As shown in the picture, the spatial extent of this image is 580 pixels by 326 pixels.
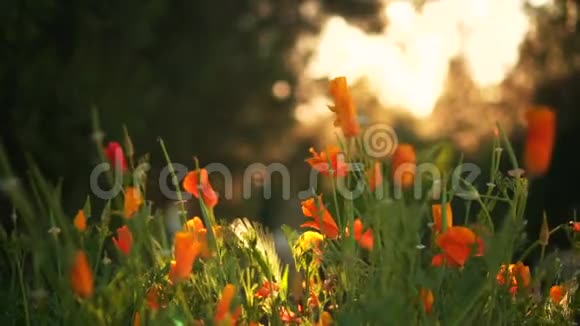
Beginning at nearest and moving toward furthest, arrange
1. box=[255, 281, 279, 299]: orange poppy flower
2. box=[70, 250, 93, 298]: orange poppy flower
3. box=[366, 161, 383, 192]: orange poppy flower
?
box=[70, 250, 93, 298]: orange poppy flower, box=[366, 161, 383, 192]: orange poppy flower, box=[255, 281, 279, 299]: orange poppy flower

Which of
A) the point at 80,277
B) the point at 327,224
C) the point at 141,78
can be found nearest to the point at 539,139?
the point at 327,224

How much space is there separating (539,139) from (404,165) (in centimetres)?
24

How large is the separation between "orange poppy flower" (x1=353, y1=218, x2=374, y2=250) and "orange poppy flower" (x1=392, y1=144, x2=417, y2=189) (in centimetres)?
12

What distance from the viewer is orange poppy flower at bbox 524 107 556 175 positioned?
1.67 metres

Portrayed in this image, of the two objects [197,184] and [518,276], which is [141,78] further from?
[518,276]

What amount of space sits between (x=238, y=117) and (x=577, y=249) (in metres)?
10.1

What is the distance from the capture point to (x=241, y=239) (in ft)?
7.07

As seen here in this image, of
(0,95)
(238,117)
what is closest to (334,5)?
(238,117)

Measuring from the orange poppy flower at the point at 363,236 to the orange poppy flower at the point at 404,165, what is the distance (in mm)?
120

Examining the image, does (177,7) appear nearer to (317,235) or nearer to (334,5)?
(334,5)

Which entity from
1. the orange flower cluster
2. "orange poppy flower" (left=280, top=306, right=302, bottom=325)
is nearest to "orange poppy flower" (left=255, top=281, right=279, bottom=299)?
"orange poppy flower" (left=280, top=306, right=302, bottom=325)

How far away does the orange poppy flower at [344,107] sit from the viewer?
179cm

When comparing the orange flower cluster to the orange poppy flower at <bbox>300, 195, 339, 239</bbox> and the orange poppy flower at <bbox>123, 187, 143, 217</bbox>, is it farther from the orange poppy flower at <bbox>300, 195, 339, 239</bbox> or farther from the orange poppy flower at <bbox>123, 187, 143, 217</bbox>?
the orange poppy flower at <bbox>123, 187, 143, 217</bbox>

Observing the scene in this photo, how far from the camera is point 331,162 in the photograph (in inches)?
80.2
